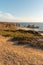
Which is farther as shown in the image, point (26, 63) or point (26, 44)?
point (26, 44)

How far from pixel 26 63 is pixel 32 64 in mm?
439

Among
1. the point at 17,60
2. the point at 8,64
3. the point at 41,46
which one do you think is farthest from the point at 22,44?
the point at 8,64

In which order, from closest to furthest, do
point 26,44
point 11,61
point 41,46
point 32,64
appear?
point 32,64
point 11,61
point 41,46
point 26,44

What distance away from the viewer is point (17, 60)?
28.2 feet

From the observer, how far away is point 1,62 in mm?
8234

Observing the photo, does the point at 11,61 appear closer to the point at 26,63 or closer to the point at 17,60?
the point at 17,60

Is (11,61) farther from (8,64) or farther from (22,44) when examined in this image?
(22,44)

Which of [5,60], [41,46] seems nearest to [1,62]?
[5,60]

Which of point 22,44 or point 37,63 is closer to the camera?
point 37,63

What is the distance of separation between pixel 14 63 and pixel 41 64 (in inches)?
70.9

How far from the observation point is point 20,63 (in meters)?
8.01

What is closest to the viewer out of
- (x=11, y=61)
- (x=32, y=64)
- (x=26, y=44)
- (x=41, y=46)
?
(x=32, y=64)

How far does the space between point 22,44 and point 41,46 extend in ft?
7.78

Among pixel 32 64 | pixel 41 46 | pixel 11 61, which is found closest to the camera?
pixel 32 64
